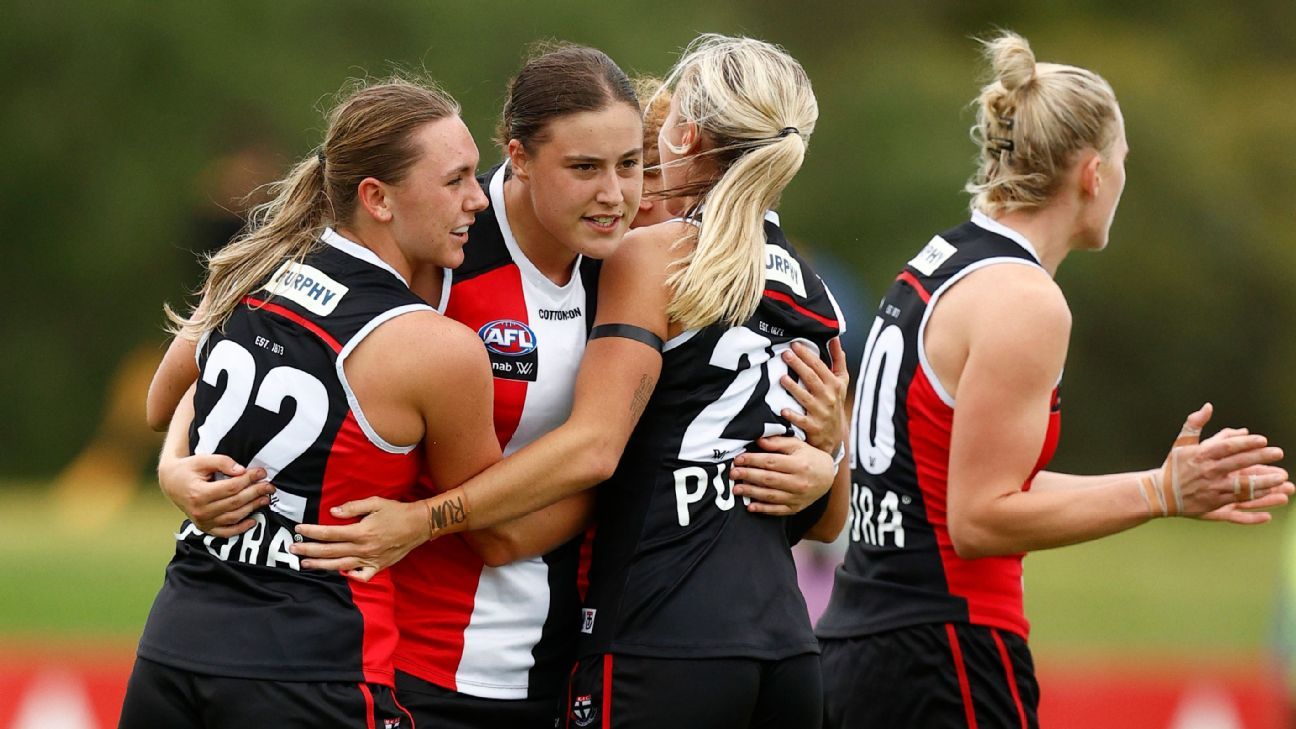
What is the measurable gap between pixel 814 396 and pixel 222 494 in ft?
4.63

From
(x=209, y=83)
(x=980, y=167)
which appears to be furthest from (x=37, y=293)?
(x=980, y=167)

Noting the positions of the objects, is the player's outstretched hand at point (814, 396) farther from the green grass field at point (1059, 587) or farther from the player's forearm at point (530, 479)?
the green grass field at point (1059, 587)

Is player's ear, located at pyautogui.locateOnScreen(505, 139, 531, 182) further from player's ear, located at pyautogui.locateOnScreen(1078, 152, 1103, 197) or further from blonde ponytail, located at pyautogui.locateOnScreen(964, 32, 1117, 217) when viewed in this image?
player's ear, located at pyautogui.locateOnScreen(1078, 152, 1103, 197)

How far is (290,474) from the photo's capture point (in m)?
3.81

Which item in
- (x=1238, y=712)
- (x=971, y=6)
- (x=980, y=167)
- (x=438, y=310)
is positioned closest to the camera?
(x=438, y=310)

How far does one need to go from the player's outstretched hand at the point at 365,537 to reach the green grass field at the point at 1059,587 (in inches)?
221

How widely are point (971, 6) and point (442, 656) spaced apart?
2511 cm

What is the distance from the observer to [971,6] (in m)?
27.7

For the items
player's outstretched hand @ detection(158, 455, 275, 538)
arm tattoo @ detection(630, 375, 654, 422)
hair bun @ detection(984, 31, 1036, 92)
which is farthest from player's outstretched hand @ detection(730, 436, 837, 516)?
hair bun @ detection(984, 31, 1036, 92)

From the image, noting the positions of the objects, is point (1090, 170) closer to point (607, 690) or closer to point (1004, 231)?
point (1004, 231)

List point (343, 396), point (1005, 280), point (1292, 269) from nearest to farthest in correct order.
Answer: point (343, 396)
point (1005, 280)
point (1292, 269)

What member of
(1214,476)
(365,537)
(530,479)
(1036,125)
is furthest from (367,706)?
(1036,125)

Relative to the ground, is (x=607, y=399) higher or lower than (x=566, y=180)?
lower

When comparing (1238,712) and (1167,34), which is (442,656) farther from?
(1167,34)
